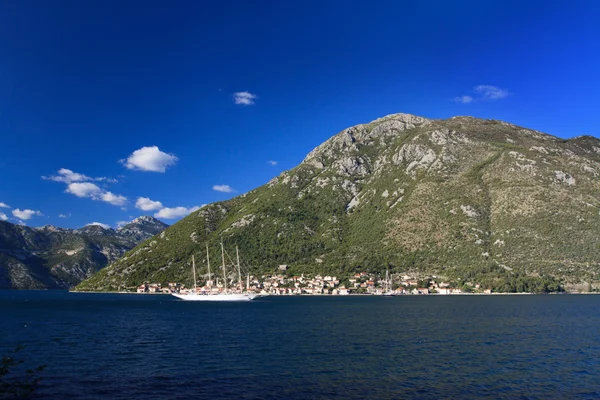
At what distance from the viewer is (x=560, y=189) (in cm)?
17500

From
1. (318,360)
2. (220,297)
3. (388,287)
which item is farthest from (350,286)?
(318,360)

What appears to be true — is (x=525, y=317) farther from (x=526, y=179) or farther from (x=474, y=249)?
(x=526, y=179)

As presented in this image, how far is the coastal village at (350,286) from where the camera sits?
159 meters

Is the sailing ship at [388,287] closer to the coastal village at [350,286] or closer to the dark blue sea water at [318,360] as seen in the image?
the coastal village at [350,286]

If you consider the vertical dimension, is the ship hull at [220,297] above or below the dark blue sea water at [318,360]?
below

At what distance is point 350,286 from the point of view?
179 m

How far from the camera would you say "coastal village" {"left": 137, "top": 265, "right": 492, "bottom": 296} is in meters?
159

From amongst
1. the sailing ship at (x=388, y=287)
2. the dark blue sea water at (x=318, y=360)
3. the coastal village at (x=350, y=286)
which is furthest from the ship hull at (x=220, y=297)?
the dark blue sea water at (x=318, y=360)

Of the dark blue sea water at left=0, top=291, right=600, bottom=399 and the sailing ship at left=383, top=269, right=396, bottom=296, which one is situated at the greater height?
the dark blue sea water at left=0, top=291, right=600, bottom=399

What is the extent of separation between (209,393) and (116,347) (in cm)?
2387

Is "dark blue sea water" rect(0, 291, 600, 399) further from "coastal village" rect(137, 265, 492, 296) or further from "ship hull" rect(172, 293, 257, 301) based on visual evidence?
"coastal village" rect(137, 265, 492, 296)

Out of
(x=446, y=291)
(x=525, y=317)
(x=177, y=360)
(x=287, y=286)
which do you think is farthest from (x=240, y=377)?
(x=287, y=286)

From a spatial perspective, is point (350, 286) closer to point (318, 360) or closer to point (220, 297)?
point (220, 297)

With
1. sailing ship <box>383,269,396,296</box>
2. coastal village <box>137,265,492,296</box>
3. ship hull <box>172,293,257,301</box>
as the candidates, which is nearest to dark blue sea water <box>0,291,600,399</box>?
ship hull <box>172,293,257,301</box>
